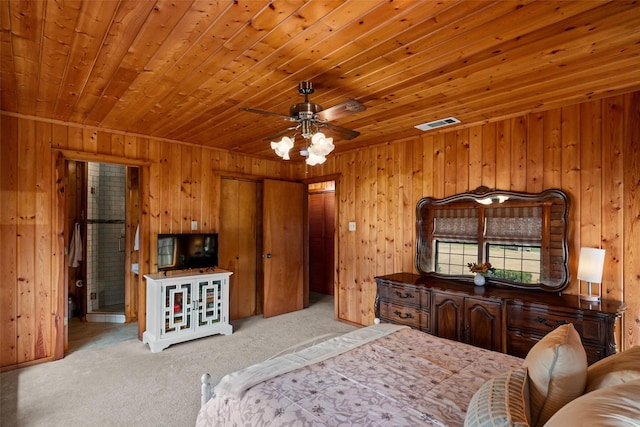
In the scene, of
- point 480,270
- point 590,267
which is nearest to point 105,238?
point 480,270

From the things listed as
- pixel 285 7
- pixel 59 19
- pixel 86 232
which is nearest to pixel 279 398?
pixel 285 7

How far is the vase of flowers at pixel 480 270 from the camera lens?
323 cm

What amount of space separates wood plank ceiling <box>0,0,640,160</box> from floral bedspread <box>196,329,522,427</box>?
1.88 metres

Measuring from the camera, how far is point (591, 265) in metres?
2.60

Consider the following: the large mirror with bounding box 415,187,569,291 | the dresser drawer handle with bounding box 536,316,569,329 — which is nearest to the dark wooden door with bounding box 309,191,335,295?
the large mirror with bounding box 415,187,569,291

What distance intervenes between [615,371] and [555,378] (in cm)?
24

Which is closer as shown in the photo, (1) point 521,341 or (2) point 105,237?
(1) point 521,341

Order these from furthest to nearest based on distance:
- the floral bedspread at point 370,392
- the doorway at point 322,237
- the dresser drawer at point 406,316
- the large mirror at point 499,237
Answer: the doorway at point 322,237 < the dresser drawer at point 406,316 < the large mirror at point 499,237 < the floral bedspread at point 370,392

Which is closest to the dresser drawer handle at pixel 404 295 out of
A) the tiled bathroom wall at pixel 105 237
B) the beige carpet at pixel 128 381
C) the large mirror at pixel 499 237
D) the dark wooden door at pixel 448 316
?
the dark wooden door at pixel 448 316

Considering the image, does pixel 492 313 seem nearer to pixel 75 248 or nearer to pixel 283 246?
pixel 283 246

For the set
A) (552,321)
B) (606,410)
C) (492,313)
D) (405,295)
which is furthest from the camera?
(405,295)

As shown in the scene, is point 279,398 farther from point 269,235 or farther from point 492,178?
point 269,235

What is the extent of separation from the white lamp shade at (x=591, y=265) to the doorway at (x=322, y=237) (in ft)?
14.5

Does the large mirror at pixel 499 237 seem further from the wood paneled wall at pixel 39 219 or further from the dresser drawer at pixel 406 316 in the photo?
the wood paneled wall at pixel 39 219
